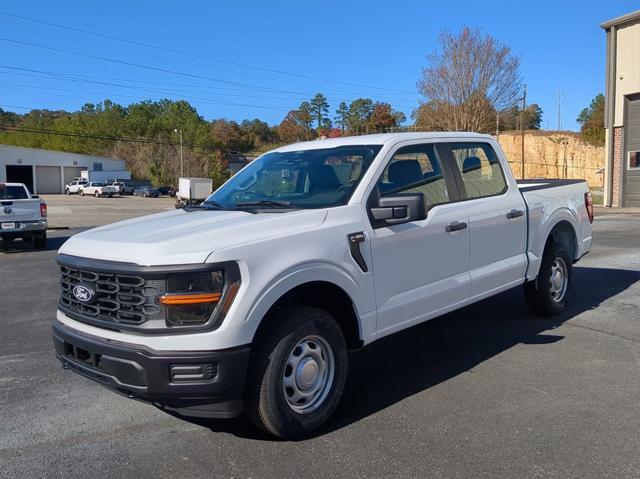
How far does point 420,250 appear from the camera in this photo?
452 cm

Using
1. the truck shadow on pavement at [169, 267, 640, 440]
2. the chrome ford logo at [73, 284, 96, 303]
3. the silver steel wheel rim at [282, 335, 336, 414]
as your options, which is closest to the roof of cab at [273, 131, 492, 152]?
the silver steel wheel rim at [282, 335, 336, 414]

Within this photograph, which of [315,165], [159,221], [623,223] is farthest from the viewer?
[623,223]

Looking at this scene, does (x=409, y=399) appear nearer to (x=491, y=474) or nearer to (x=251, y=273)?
(x=491, y=474)

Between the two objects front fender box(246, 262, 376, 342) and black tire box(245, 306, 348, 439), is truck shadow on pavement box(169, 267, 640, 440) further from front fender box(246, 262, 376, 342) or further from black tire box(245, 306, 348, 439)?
front fender box(246, 262, 376, 342)

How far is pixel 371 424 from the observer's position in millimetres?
3953

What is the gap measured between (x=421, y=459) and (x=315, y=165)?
2.40 meters

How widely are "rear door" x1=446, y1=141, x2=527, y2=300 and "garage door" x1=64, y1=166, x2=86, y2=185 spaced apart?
87655 mm

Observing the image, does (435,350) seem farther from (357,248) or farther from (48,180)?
(48,180)

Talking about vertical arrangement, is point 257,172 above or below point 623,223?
above

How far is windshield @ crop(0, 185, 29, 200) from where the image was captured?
15375mm

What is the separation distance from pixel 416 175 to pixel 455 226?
528mm

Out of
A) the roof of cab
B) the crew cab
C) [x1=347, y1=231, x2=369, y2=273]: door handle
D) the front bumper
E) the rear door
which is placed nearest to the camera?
the front bumper

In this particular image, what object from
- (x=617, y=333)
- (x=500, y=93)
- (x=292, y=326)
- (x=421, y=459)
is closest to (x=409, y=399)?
(x=421, y=459)

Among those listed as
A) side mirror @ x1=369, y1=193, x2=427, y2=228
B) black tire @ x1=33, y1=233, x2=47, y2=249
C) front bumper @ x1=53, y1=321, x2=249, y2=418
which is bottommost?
black tire @ x1=33, y1=233, x2=47, y2=249
